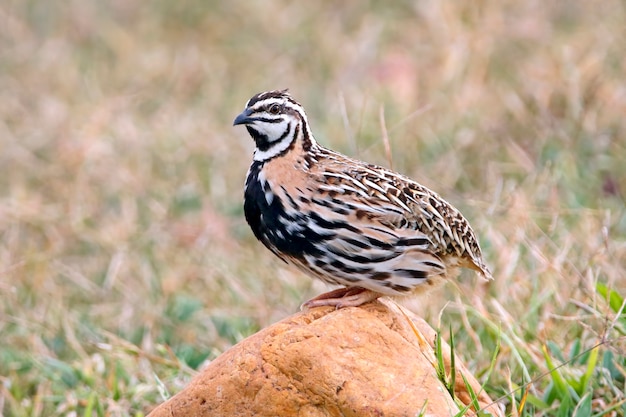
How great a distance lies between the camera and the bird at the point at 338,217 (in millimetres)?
4949

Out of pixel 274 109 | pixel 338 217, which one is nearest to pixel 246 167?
pixel 274 109

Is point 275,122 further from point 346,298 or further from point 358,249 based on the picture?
point 346,298

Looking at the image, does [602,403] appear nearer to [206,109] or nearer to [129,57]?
[206,109]

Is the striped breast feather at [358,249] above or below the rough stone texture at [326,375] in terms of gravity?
above

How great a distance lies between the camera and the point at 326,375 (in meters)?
4.64

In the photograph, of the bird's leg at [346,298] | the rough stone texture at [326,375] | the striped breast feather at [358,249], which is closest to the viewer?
the rough stone texture at [326,375]

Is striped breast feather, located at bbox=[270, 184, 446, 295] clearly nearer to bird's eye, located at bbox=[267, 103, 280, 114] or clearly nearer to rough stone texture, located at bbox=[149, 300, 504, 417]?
rough stone texture, located at bbox=[149, 300, 504, 417]

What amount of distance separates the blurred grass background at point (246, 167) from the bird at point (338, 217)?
81 cm

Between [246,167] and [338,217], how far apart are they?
529cm

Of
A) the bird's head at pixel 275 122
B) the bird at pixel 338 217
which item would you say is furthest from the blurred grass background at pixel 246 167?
the bird's head at pixel 275 122

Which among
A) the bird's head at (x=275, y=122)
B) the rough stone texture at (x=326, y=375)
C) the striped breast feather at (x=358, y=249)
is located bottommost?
the rough stone texture at (x=326, y=375)

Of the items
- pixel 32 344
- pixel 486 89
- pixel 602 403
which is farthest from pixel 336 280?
pixel 486 89

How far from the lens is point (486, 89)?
10531 mm

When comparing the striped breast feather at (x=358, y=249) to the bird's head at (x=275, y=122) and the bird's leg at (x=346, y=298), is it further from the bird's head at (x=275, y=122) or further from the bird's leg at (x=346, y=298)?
the bird's head at (x=275, y=122)
